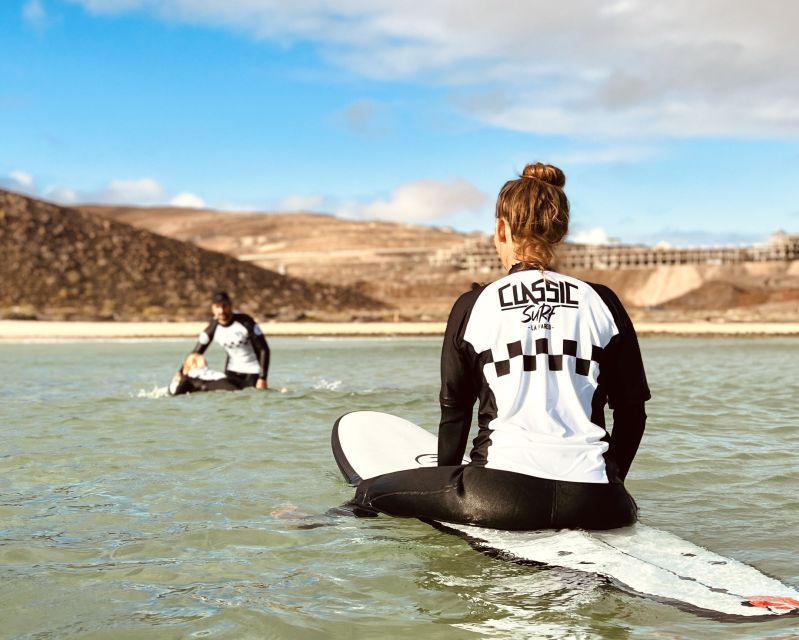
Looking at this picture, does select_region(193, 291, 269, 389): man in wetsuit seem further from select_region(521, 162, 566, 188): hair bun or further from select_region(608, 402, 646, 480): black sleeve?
select_region(521, 162, 566, 188): hair bun

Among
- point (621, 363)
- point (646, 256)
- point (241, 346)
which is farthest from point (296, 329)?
point (646, 256)

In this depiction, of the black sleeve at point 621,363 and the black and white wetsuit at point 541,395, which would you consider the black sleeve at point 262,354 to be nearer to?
the black and white wetsuit at point 541,395

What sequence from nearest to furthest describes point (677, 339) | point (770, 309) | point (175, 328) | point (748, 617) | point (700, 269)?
point (748, 617) < point (677, 339) < point (175, 328) < point (770, 309) < point (700, 269)

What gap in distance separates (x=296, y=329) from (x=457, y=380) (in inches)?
1535

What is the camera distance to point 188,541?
4945 millimetres

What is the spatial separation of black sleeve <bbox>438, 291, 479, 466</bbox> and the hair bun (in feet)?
1.86

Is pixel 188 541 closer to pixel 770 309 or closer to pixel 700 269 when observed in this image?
pixel 770 309

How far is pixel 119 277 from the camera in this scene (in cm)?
5606

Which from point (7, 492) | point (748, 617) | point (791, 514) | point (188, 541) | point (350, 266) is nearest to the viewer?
point (748, 617)

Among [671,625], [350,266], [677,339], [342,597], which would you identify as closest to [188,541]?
[342,597]

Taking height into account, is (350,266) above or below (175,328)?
above

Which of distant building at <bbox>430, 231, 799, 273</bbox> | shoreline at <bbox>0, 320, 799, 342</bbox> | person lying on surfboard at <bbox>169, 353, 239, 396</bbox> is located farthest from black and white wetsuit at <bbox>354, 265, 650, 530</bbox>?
distant building at <bbox>430, 231, 799, 273</bbox>

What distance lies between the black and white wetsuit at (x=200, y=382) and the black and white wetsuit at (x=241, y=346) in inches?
4.2

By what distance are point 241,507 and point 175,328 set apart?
36.5m
